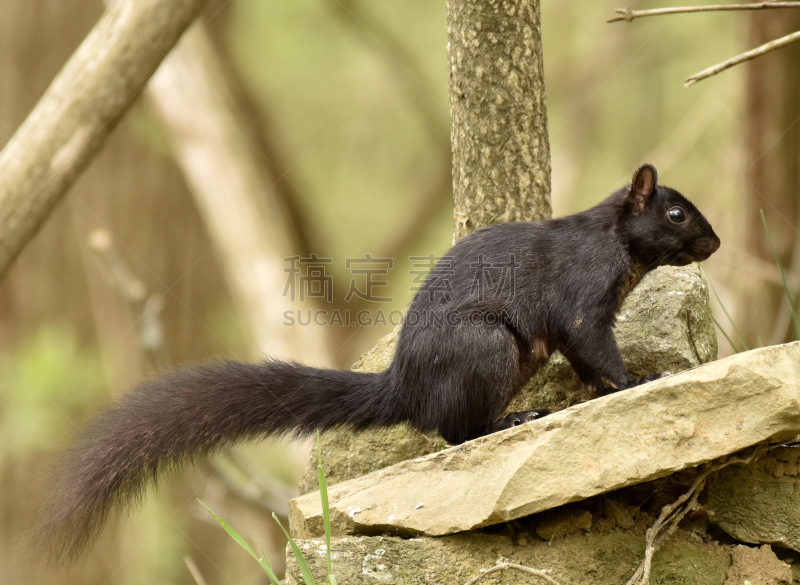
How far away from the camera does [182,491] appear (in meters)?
8.31

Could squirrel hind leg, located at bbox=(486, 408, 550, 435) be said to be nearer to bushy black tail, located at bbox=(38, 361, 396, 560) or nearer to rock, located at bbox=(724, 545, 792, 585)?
bushy black tail, located at bbox=(38, 361, 396, 560)

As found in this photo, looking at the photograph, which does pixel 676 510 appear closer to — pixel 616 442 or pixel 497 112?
pixel 616 442

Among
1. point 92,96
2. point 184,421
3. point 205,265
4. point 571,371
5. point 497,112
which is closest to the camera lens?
point 184,421

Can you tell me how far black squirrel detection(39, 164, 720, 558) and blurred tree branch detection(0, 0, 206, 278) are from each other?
53.1 inches

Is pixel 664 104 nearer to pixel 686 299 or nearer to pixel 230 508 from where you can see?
pixel 230 508

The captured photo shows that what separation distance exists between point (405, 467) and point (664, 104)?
11968 mm

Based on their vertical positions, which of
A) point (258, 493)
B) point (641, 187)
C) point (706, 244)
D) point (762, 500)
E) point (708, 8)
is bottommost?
point (258, 493)

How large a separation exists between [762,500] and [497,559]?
0.93 m

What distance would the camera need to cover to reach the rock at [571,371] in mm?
3809

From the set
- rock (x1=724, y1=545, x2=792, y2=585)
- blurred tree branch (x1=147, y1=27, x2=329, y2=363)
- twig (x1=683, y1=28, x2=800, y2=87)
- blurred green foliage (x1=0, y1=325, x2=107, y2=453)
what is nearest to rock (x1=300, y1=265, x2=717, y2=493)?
rock (x1=724, y1=545, x2=792, y2=585)

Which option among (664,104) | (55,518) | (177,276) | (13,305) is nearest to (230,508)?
(177,276)

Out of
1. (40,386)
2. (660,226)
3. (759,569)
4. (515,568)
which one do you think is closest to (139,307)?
(40,386)

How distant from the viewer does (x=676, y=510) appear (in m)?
2.89

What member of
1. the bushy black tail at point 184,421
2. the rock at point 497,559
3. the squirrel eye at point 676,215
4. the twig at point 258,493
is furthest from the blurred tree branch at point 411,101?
the rock at point 497,559
